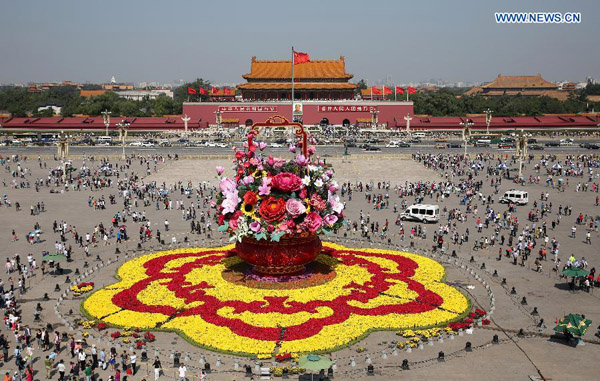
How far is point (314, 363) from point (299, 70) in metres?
91.8

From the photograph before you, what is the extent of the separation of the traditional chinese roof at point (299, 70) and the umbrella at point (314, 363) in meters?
90.1

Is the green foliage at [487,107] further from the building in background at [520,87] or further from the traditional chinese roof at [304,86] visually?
the building in background at [520,87]

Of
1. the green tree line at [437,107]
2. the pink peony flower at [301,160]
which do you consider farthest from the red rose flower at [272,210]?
the green tree line at [437,107]

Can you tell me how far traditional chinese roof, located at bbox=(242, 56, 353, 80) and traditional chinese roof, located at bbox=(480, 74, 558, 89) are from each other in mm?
91568

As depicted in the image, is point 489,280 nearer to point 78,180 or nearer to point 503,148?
point 78,180

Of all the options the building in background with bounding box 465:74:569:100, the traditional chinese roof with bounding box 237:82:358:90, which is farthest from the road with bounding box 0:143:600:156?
the building in background with bounding box 465:74:569:100

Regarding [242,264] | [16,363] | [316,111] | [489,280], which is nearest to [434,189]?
[489,280]

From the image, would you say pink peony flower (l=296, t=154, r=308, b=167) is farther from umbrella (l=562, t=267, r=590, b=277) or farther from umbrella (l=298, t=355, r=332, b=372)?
umbrella (l=562, t=267, r=590, b=277)

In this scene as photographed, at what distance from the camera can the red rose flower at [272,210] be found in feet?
70.1

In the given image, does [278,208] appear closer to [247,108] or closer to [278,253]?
[278,253]

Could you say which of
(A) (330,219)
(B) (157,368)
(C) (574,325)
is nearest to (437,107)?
(A) (330,219)

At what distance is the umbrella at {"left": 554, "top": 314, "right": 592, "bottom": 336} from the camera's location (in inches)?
728

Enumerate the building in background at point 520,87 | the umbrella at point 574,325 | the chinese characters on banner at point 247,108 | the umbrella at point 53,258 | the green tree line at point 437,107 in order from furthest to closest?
the building in background at point 520,87
the green tree line at point 437,107
the chinese characters on banner at point 247,108
the umbrella at point 53,258
the umbrella at point 574,325

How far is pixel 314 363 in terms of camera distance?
16000 millimetres
